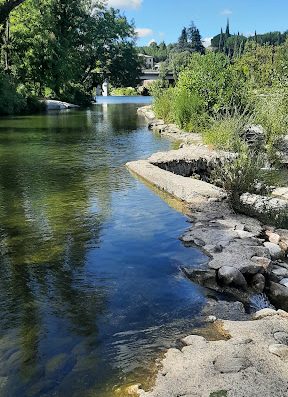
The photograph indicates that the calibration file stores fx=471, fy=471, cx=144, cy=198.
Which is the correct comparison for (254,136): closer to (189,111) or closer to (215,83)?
(215,83)

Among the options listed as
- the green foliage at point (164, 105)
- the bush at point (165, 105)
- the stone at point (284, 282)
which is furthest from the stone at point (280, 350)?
the bush at point (165, 105)

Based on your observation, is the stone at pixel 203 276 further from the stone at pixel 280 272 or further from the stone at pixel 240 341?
the stone at pixel 240 341

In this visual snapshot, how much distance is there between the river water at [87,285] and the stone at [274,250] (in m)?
0.93

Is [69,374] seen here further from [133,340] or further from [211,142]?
[211,142]

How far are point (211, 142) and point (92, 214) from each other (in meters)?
6.65

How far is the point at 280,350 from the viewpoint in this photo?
3.66m

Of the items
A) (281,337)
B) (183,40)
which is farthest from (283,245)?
(183,40)

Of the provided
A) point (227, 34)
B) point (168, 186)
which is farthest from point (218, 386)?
point (227, 34)

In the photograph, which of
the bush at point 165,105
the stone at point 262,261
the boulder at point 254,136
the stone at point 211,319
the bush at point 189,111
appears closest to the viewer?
the stone at point 211,319

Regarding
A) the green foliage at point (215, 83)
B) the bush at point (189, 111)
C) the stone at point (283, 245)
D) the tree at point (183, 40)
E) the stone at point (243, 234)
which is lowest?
the stone at point (283, 245)

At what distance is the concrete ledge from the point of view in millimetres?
8555

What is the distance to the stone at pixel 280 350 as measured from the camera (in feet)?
11.8

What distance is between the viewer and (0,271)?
5.47 meters

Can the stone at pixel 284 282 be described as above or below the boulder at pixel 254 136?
below
